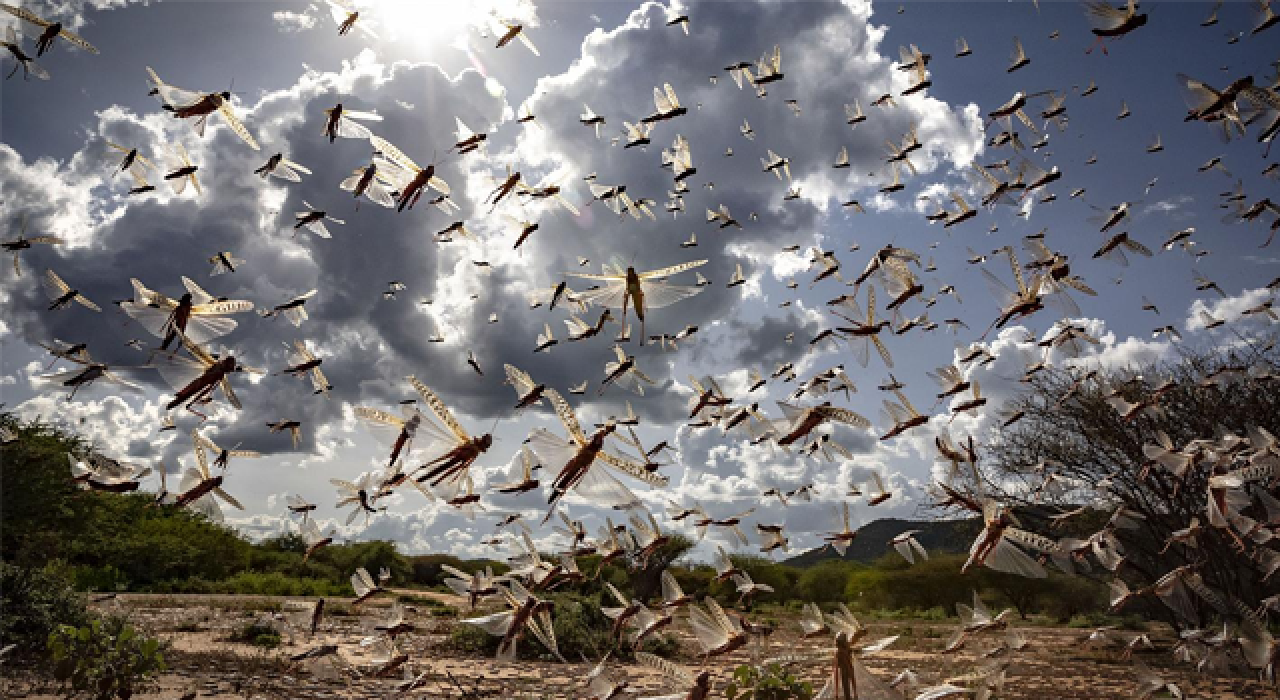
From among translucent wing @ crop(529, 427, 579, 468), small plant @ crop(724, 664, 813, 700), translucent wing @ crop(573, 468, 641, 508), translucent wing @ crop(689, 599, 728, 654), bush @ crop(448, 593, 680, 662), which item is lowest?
bush @ crop(448, 593, 680, 662)

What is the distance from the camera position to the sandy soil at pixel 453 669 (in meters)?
7.61

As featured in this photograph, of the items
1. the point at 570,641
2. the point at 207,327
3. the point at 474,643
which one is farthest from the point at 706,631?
the point at 474,643

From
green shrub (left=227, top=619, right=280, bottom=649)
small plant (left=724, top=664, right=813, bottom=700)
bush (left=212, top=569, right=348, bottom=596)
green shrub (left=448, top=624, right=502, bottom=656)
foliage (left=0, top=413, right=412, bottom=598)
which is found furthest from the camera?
bush (left=212, top=569, right=348, bottom=596)

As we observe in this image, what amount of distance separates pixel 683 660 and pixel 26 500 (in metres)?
16.1

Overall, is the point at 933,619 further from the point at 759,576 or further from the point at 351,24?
the point at 351,24

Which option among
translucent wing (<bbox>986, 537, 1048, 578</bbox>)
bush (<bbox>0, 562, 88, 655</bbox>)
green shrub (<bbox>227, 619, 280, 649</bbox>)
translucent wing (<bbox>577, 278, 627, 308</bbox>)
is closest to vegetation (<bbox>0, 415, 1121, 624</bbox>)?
green shrub (<bbox>227, 619, 280, 649</bbox>)

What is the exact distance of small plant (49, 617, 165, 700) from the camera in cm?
488

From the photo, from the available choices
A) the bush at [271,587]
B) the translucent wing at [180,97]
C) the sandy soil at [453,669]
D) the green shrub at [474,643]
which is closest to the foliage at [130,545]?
the bush at [271,587]

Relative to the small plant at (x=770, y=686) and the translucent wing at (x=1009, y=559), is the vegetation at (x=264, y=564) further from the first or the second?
the translucent wing at (x=1009, y=559)

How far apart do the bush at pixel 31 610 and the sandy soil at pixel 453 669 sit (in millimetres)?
802

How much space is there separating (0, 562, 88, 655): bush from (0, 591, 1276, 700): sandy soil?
0.80m

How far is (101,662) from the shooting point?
5.50m

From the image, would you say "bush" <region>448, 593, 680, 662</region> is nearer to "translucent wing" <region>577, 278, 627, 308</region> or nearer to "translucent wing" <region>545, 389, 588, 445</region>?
"translucent wing" <region>577, 278, 627, 308</region>

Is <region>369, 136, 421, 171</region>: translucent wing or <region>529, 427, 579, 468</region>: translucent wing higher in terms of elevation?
<region>369, 136, 421, 171</region>: translucent wing
